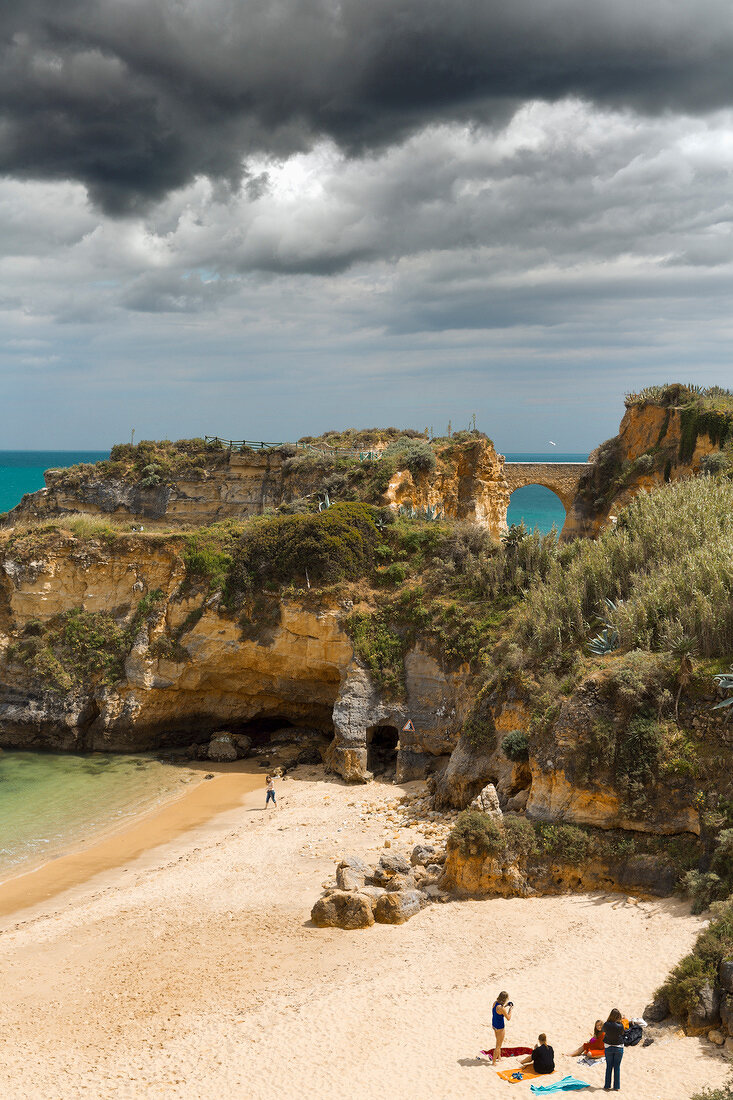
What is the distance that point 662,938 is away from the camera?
13.8 metres

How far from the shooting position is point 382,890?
1695 cm

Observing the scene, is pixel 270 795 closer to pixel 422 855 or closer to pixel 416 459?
pixel 422 855

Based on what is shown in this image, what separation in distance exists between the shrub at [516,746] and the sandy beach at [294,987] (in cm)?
A: 327

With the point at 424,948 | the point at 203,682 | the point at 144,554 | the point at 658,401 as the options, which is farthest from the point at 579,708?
the point at 658,401

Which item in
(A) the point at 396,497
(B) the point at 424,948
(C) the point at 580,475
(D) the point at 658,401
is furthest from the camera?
(C) the point at 580,475

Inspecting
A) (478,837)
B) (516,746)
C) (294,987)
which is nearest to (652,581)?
(516,746)

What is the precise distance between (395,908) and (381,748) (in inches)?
414

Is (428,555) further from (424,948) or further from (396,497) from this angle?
(424,948)

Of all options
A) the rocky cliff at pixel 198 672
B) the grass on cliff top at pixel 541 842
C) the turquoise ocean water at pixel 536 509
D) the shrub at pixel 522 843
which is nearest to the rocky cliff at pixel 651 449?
→ the rocky cliff at pixel 198 672

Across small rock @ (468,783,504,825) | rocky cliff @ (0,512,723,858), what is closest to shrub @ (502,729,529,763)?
rocky cliff @ (0,512,723,858)

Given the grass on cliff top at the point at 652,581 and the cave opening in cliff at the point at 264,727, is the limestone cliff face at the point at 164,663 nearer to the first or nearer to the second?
the cave opening in cliff at the point at 264,727

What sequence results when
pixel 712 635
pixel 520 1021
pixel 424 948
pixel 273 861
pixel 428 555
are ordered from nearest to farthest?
pixel 520 1021 → pixel 424 948 → pixel 712 635 → pixel 273 861 → pixel 428 555

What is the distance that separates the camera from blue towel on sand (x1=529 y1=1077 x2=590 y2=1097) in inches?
420

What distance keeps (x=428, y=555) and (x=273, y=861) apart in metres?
11.8
